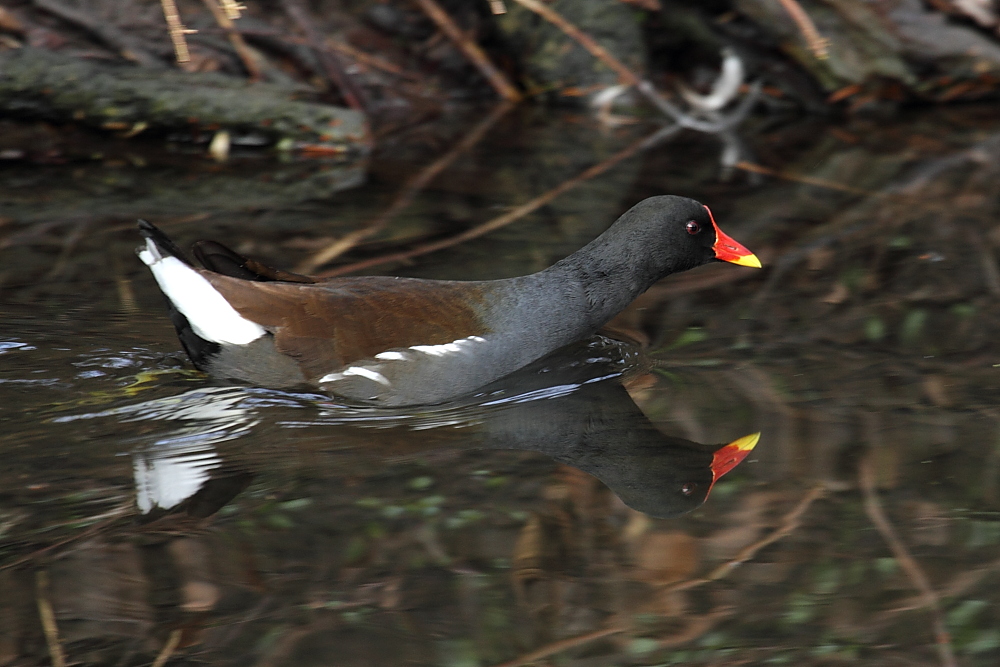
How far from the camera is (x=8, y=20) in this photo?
7.69 metres

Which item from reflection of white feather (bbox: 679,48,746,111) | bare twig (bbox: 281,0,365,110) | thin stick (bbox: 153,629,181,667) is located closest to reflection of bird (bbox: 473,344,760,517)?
thin stick (bbox: 153,629,181,667)

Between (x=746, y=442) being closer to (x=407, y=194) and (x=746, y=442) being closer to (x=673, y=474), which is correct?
(x=673, y=474)

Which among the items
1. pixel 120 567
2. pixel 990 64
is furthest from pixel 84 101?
pixel 990 64

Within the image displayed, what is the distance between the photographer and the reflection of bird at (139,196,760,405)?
12.3ft

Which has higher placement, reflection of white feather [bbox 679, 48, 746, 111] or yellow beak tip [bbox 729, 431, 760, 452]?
reflection of white feather [bbox 679, 48, 746, 111]

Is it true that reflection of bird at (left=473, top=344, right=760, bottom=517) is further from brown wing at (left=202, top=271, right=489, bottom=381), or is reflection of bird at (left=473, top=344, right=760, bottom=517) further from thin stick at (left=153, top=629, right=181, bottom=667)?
thin stick at (left=153, top=629, right=181, bottom=667)

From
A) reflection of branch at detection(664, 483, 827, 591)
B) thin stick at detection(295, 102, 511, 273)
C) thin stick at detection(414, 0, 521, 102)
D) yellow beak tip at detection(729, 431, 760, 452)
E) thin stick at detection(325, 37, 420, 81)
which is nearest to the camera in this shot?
reflection of branch at detection(664, 483, 827, 591)

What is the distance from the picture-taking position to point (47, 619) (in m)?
2.63

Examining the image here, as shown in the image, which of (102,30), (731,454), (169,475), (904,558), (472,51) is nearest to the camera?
(904,558)

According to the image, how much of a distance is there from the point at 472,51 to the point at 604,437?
18.0 feet

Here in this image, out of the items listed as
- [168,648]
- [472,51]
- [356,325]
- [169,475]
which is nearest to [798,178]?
[472,51]

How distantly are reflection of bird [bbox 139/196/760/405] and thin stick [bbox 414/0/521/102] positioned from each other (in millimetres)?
4814

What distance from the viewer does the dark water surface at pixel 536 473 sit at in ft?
8.62

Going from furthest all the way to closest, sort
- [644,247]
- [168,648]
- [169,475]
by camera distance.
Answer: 1. [644,247]
2. [169,475]
3. [168,648]
